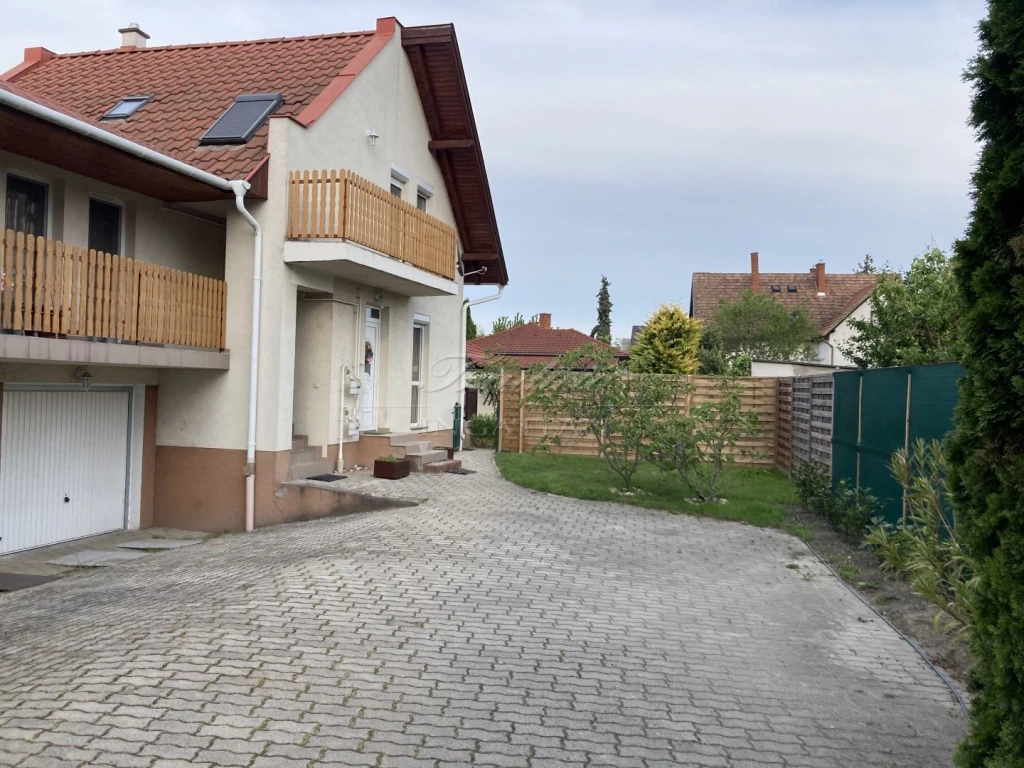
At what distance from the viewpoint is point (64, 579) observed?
8.68 meters

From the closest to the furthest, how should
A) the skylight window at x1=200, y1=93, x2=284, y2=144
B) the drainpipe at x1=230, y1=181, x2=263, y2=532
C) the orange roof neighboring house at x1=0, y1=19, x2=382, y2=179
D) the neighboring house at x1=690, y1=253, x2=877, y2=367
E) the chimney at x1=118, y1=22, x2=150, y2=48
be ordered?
the drainpipe at x1=230, y1=181, x2=263, y2=532, the skylight window at x1=200, y1=93, x2=284, y2=144, the orange roof neighboring house at x1=0, y1=19, x2=382, y2=179, the chimney at x1=118, y1=22, x2=150, y2=48, the neighboring house at x1=690, y1=253, x2=877, y2=367

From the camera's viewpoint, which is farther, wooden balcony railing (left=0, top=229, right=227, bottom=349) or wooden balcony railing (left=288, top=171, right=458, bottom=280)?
wooden balcony railing (left=288, top=171, right=458, bottom=280)

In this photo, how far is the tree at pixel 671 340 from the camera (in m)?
28.9

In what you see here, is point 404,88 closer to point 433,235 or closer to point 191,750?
point 433,235

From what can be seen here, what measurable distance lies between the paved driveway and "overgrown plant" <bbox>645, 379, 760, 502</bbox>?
3.83m

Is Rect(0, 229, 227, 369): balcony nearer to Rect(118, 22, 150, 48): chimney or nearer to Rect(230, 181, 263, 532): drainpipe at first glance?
Rect(230, 181, 263, 532): drainpipe

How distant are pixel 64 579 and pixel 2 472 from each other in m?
2.22

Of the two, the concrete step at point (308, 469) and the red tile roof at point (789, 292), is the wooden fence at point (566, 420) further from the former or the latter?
the red tile roof at point (789, 292)

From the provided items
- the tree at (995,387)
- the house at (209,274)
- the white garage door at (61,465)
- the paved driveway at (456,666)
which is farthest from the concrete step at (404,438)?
the tree at (995,387)

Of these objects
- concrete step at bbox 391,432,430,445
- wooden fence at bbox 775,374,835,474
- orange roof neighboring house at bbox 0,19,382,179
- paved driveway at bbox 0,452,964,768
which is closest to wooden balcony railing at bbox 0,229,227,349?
orange roof neighboring house at bbox 0,19,382,179

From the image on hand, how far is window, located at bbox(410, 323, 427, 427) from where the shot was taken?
17.3m

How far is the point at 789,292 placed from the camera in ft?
152

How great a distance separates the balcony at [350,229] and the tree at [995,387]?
9.32 meters

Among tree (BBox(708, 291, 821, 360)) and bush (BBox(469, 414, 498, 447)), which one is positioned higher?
tree (BBox(708, 291, 821, 360))
